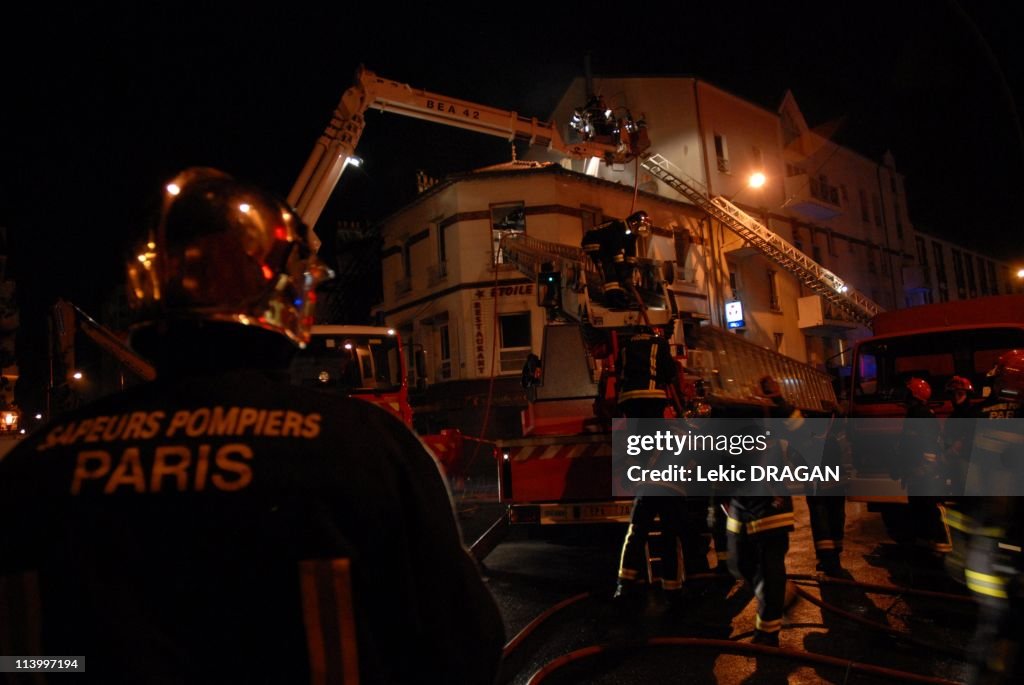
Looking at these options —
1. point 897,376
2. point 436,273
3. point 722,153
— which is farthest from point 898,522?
point 722,153

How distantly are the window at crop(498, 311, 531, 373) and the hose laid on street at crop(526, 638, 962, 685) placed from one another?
1636 centimetres

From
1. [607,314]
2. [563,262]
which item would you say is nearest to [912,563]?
[607,314]

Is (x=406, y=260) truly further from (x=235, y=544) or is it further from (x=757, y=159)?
(x=235, y=544)

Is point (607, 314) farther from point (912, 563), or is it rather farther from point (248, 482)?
point (248, 482)

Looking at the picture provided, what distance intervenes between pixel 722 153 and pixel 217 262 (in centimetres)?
2656

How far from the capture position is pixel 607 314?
770 centimetres

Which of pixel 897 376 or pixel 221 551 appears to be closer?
pixel 221 551

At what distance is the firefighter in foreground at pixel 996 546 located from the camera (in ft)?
9.25

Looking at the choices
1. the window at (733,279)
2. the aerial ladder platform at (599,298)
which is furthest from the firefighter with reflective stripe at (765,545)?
the window at (733,279)

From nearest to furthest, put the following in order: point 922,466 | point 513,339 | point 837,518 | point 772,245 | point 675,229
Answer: point 837,518 < point 922,466 < point 513,339 < point 772,245 < point 675,229

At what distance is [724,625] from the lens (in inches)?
187

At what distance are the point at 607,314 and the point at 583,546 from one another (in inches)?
120

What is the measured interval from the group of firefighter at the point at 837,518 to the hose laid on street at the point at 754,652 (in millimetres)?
259

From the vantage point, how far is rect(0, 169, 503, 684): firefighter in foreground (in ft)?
3.57
